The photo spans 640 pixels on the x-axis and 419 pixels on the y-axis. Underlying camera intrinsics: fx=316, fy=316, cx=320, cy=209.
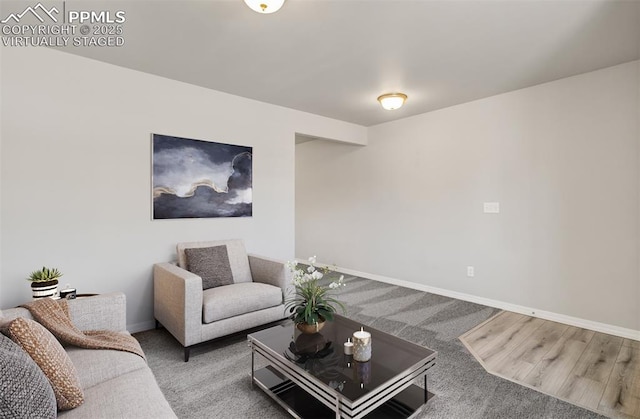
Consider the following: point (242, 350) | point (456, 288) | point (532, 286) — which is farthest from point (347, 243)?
point (242, 350)

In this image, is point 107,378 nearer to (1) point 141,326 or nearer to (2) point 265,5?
(1) point 141,326

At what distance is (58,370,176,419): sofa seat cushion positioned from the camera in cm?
120

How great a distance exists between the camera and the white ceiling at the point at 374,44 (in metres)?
2.13

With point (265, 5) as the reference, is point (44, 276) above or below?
below

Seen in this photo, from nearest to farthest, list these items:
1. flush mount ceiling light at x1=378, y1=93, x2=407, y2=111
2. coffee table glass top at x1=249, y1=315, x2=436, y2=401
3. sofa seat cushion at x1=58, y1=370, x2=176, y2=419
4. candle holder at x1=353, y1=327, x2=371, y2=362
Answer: sofa seat cushion at x1=58, y1=370, x2=176, y2=419
coffee table glass top at x1=249, y1=315, x2=436, y2=401
candle holder at x1=353, y1=327, x2=371, y2=362
flush mount ceiling light at x1=378, y1=93, x2=407, y2=111

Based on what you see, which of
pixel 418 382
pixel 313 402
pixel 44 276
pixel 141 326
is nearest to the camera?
pixel 313 402

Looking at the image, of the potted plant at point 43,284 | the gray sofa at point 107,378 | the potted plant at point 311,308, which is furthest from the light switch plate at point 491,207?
the potted plant at point 43,284

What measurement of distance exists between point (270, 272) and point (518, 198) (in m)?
2.93

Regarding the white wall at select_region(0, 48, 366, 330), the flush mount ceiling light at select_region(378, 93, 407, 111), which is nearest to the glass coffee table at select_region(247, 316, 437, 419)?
the white wall at select_region(0, 48, 366, 330)

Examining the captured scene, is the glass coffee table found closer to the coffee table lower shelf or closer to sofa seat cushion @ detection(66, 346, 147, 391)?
the coffee table lower shelf

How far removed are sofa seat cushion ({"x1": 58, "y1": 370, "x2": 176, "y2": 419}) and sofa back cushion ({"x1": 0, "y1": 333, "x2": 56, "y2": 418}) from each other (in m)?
0.15

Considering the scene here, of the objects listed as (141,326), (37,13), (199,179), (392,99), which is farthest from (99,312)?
(392,99)

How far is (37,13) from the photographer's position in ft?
7.28

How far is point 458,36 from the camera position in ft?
8.08
